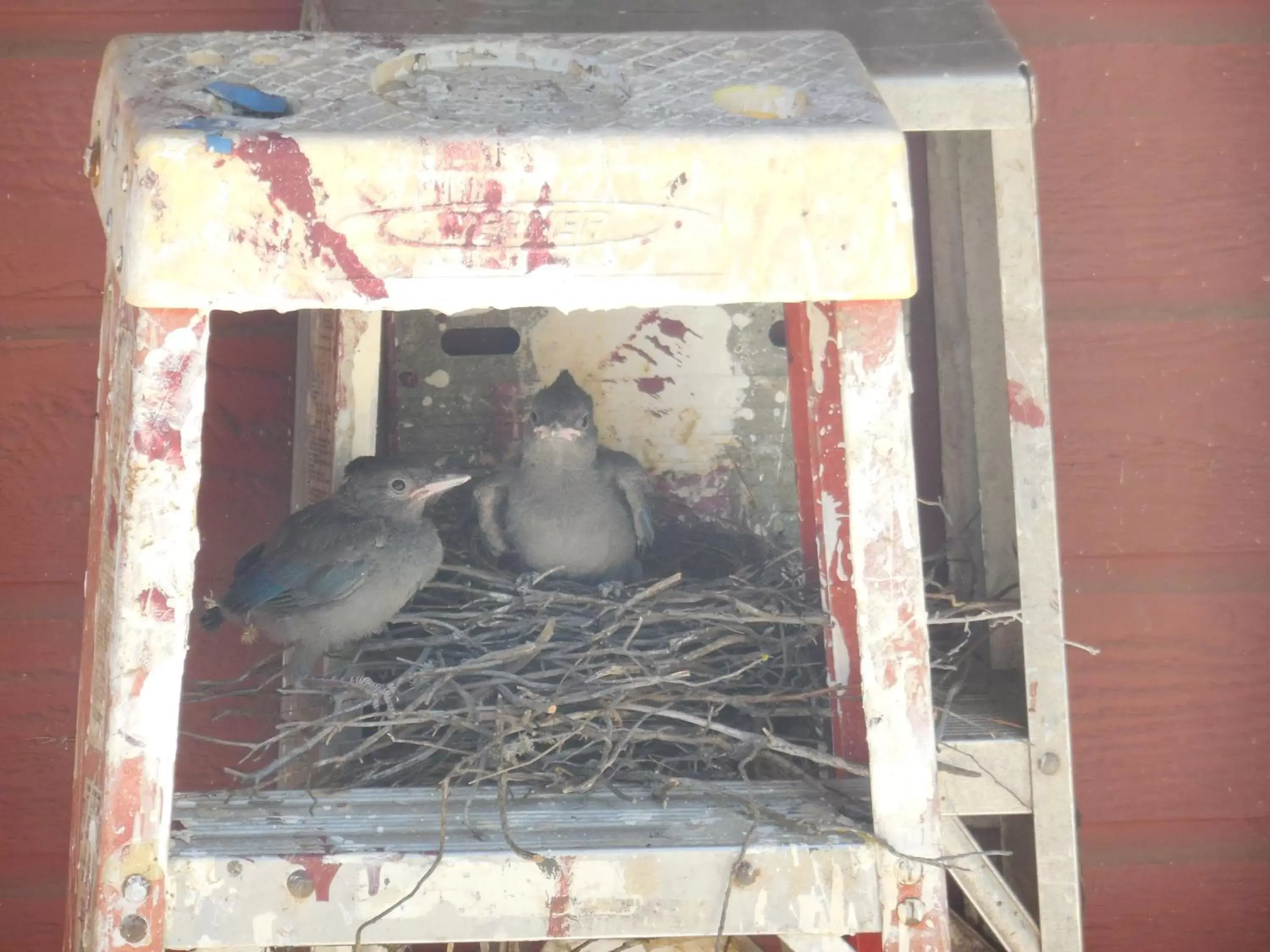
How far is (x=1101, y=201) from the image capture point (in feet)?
9.43

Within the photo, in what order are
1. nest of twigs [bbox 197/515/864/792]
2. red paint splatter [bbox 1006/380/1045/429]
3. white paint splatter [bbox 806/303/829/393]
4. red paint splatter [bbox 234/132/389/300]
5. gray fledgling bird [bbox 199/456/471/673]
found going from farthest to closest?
gray fledgling bird [bbox 199/456/471/673], red paint splatter [bbox 1006/380/1045/429], nest of twigs [bbox 197/515/864/792], white paint splatter [bbox 806/303/829/393], red paint splatter [bbox 234/132/389/300]

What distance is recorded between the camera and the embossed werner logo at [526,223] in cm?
142

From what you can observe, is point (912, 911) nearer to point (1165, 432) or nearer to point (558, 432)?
point (558, 432)

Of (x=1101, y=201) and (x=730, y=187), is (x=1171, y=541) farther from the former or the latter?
(x=730, y=187)

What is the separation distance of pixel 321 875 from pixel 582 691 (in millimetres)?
580

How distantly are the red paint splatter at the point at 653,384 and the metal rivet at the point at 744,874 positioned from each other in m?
1.29

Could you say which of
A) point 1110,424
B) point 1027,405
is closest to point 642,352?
point 1027,405

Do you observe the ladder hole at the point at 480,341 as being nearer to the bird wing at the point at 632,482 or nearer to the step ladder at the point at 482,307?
the bird wing at the point at 632,482

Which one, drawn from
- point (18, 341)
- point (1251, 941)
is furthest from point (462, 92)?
point (1251, 941)

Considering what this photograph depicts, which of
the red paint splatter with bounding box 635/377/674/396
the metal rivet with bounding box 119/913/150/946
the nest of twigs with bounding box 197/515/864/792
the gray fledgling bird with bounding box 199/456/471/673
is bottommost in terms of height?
the metal rivet with bounding box 119/913/150/946

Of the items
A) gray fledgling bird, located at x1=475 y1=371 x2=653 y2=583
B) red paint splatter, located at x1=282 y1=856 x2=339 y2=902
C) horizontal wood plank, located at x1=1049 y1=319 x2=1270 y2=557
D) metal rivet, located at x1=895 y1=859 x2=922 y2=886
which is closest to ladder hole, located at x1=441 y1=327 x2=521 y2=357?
gray fledgling bird, located at x1=475 y1=371 x2=653 y2=583

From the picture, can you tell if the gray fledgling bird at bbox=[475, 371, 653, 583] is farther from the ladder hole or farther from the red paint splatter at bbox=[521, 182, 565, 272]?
the red paint splatter at bbox=[521, 182, 565, 272]

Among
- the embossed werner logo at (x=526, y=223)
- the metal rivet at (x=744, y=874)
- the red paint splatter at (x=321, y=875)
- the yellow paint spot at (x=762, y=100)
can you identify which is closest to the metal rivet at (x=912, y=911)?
the metal rivet at (x=744, y=874)

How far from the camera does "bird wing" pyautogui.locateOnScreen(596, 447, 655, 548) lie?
→ 2678mm
